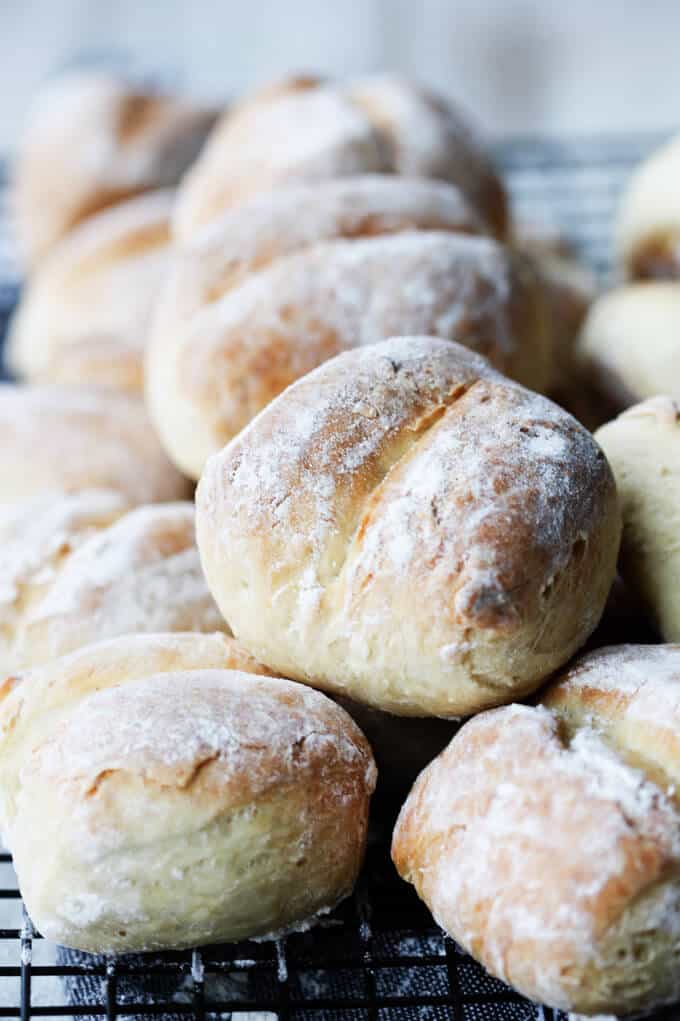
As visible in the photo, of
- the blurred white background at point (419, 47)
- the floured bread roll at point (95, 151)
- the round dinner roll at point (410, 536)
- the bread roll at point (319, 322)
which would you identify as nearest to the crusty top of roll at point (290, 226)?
the bread roll at point (319, 322)

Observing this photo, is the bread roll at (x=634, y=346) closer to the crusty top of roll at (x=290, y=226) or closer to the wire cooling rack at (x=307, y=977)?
the crusty top of roll at (x=290, y=226)

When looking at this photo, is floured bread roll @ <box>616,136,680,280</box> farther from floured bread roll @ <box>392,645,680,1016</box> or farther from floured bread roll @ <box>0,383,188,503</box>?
floured bread roll @ <box>392,645,680,1016</box>

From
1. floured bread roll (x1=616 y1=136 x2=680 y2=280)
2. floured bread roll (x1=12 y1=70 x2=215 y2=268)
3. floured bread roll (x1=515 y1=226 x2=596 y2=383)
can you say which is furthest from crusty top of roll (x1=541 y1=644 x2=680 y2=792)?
floured bread roll (x1=12 y1=70 x2=215 y2=268)

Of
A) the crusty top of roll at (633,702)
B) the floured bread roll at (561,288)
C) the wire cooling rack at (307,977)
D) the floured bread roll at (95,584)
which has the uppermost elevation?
the crusty top of roll at (633,702)

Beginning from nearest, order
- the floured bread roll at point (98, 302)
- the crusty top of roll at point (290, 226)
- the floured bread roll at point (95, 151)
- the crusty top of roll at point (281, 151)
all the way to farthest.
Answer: the crusty top of roll at point (290, 226) → the crusty top of roll at point (281, 151) → the floured bread roll at point (98, 302) → the floured bread roll at point (95, 151)

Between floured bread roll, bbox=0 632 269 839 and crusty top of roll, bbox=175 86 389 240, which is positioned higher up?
crusty top of roll, bbox=175 86 389 240

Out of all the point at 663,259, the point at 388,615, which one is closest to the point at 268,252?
the point at 388,615
